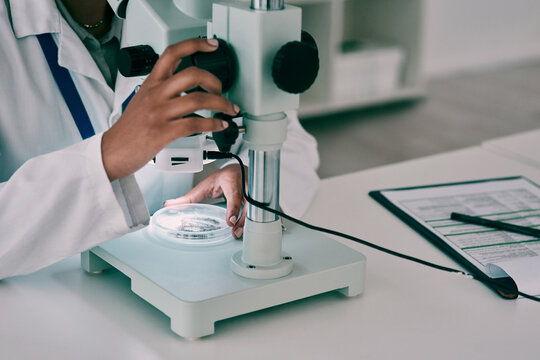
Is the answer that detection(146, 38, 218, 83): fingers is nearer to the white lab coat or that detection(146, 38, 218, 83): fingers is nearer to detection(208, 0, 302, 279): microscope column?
detection(208, 0, 302, 279): microscope column

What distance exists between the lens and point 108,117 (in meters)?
1.29

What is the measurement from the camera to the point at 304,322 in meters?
0.96

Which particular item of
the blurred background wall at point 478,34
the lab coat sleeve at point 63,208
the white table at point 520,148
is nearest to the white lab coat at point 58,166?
the lab coat sleeve at point 63,208

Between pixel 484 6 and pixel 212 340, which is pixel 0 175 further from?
pixel 484 6

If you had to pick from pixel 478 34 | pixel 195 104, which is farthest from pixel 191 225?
pixel 478 34

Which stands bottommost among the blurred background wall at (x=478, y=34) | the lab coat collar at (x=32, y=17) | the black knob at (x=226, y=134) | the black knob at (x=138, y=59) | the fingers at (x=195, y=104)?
the blurred background wall at (x=478, y=34)

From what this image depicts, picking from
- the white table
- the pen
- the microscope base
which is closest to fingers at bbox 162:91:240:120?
the microscope base

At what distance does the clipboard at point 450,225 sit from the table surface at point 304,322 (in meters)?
0.02

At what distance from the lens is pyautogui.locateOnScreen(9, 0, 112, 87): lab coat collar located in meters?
1.20

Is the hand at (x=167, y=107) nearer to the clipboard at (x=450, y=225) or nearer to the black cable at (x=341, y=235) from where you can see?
the black cable at (x=341, y=235)

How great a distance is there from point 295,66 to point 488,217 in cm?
57

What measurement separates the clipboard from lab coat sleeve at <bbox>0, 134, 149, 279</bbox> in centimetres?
47

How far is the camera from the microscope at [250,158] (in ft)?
2.81

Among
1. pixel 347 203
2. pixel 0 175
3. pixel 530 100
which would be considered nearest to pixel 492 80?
pixel 530 100
